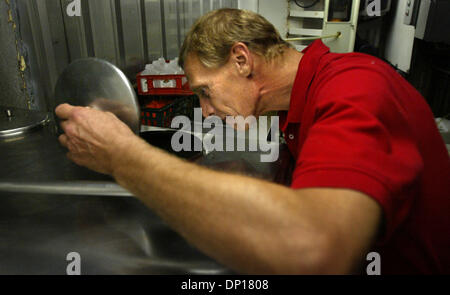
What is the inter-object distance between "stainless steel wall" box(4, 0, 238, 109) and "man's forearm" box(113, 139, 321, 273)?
4.30 ft

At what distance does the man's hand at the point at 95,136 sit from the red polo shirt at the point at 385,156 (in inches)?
15.9

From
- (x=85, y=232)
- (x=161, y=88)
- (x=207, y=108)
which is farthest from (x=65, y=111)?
(x=161, y=88)

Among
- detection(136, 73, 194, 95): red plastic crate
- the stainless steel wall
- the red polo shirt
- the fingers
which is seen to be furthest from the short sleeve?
detection(136, 73, 194, 95): red plastic crate

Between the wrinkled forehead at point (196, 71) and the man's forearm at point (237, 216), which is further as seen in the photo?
the wrinkled forehead at point (196, 71)

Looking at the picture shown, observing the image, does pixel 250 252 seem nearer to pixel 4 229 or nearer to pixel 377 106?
pixel 377 106

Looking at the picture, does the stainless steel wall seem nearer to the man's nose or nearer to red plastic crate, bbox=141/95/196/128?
red plastic crate, bbox=141/95/196/128

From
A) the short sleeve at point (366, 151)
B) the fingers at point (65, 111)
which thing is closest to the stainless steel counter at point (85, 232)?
the fingers at point (65, 111)

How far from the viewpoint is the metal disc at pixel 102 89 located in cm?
95

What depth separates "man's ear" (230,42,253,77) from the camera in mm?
1104

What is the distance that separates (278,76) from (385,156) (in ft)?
2.09

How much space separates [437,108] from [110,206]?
288 centimetres

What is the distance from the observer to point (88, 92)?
997 millimetres

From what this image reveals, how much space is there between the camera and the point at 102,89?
967 millimetres

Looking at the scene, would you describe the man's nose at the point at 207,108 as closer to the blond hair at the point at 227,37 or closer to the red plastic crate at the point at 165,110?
the blond hair at the point at 227,37
